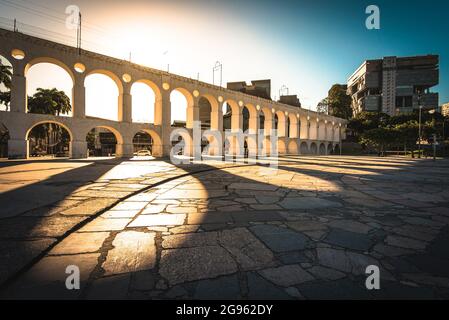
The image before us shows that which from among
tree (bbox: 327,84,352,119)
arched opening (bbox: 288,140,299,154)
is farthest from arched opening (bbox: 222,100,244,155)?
tree (bbox: 327,84,352,119)

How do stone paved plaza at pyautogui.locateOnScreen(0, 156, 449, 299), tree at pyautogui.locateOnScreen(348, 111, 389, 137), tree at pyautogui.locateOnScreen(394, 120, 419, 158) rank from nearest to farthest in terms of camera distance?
1. stone paved plaza at pyautogui.locateOnScreen(0, 156, 449, 299)
2. tree at pyautogui.locateOnScreen(394, 120, 419, 158)
3. tree at pyautogui.locateOnScreen(348, 111, 389, 137)

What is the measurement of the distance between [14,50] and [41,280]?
19705 millimetres

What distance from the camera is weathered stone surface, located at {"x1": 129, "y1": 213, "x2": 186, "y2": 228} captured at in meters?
3.26

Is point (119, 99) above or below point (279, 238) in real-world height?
above

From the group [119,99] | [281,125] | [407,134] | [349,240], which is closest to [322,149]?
[407,134]

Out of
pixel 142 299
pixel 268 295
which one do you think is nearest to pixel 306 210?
pixel 268 295

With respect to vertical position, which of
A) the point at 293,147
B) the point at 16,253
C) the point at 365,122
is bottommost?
the point at 16,253

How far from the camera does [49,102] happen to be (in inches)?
1437

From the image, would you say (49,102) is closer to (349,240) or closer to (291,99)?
(349,240)

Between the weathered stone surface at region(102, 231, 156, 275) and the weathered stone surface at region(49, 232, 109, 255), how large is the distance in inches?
6.9

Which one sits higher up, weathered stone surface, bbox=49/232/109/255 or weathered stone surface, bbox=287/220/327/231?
weathered stone surface, bbox=49/232/109/255

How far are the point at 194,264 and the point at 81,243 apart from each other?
4.34ft

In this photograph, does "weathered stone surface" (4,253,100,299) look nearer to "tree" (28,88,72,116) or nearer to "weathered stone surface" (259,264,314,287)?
"weathered stone surface" (259,264,314,287)

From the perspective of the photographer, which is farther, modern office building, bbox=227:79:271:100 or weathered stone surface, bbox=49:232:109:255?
modern office building, bbox=227:79:271:100
